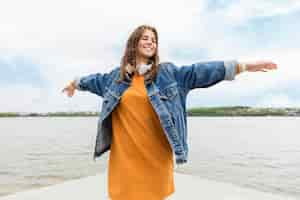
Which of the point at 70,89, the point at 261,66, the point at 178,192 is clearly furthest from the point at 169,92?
the point at 178,192

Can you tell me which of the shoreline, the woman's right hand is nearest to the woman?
the woman's right hand

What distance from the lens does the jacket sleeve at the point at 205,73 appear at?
1.38m

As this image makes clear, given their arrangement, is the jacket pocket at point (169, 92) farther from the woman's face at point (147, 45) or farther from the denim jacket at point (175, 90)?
the woman's face at point (147, 45)

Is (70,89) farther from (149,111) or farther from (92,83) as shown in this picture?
(149,111)

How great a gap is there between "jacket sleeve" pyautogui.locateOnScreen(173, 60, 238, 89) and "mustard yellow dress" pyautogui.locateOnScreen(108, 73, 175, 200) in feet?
0.58

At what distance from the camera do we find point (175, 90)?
4.64 ft

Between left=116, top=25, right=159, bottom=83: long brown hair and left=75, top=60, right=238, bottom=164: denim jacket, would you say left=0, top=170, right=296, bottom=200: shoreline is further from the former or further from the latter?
left=116, top=25, right=159, bottom=83: long brown hair

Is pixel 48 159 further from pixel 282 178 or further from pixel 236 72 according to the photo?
pixel 236 72

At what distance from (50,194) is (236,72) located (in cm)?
221

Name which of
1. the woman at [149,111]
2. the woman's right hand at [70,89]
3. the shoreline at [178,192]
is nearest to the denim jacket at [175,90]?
the woman at [149,111]

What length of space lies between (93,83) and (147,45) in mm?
354

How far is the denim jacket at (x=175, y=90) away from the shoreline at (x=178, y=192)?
1.58 meters

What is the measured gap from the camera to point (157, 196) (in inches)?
57.4

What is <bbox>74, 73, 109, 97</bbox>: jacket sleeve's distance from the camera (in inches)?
63.1
